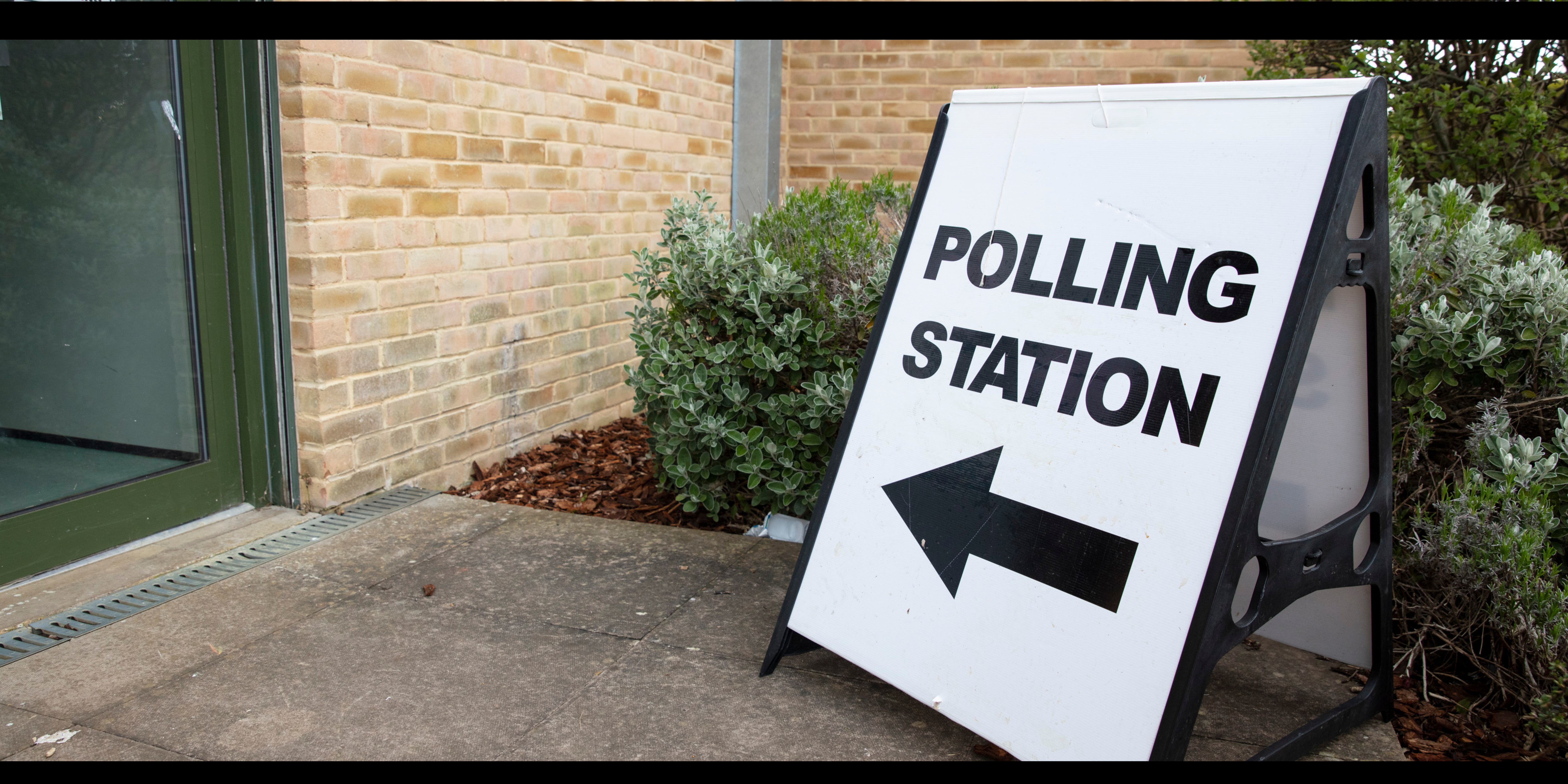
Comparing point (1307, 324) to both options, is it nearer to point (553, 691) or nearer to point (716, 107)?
point (553, 691)

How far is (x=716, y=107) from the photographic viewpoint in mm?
6309

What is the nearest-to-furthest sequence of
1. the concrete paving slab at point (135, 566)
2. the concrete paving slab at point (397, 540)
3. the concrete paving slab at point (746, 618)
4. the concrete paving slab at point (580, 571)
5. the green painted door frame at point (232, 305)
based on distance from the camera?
the concrete paving slab at point (746, 618), the concrete paving slab at point (135, 566), the concrete paving slab at point (580, 571), the concrete paving slab at point (397, 540), the green painted door frame at point (232, 305)

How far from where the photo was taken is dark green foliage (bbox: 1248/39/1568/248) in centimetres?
465

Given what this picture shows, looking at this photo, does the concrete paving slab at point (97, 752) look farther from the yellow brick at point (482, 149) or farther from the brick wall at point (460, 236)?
the yellow brick at point (482, 149)

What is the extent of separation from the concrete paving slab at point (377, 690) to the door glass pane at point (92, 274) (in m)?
1.11

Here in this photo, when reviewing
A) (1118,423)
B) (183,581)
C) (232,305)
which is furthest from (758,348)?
(183,581)

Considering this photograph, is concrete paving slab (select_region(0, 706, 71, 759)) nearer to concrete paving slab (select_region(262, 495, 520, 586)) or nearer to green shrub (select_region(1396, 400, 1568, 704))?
concrete paving slab (select_region(262, 495, 520, 586))

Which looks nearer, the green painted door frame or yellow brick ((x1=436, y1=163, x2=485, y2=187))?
the green painted door frame

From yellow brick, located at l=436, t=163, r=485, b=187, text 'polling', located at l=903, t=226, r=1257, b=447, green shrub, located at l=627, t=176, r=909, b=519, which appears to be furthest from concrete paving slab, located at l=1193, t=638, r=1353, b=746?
yellow brick, located at l=436, t=163, r=485, b=187

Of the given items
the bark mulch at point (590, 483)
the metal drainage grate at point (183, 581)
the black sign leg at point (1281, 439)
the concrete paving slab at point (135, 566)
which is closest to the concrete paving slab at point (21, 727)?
the metal drainage grate at point (183, 581)

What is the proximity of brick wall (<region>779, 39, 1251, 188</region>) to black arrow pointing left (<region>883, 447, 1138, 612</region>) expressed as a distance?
497 cm

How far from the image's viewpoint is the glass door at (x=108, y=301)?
3.14m

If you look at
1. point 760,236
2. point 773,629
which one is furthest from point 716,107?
point 773,629

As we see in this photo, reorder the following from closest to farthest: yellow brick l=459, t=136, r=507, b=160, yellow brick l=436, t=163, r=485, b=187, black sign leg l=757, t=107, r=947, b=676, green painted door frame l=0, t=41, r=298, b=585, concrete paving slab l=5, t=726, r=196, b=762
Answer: concrete paving slab l=5, t=726, r=196, b=762
black sign leg l=757, t=107, r=947, b=676
green painted door frame l=0, t=41, r=298, b=585
yellow brick l=436, t=163, r=485, b=187
yellow brick l=459, t=136, r=507, b=160
